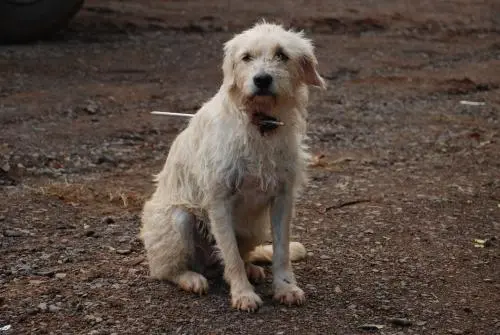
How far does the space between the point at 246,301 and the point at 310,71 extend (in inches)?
53.1

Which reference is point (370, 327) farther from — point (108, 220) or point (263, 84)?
point (108, 220)

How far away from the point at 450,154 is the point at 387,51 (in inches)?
208

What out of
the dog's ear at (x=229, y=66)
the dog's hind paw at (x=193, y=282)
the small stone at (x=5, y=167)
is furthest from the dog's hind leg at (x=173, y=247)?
the small stone at (x=5, y=167)

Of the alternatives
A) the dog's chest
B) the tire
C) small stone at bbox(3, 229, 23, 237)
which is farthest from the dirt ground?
the dog's chest

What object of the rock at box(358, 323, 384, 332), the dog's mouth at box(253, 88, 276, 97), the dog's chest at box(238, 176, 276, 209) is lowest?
the rock at box(358, 323, 384, 332)

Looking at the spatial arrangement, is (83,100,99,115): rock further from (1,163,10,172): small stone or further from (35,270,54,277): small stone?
(35,270,54,277): small stone

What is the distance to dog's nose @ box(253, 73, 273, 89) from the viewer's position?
449 cm

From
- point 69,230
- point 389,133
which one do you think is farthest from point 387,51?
point 69,230

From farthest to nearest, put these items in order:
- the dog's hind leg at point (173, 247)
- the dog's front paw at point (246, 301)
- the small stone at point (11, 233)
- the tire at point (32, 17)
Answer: the tire at point (32, 17) < the small stone at point (11, 233) < the dog's hind leg at point (173, 247) < the dog's front paw at point (246, 301)

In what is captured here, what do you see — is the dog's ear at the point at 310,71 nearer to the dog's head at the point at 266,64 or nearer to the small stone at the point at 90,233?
the dog's head at the point at 266,64

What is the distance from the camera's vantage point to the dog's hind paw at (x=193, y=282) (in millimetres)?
4801

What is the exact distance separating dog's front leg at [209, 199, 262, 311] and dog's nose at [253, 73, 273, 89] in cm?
68

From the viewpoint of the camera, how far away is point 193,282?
4.82 m

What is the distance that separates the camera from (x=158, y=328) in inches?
174
